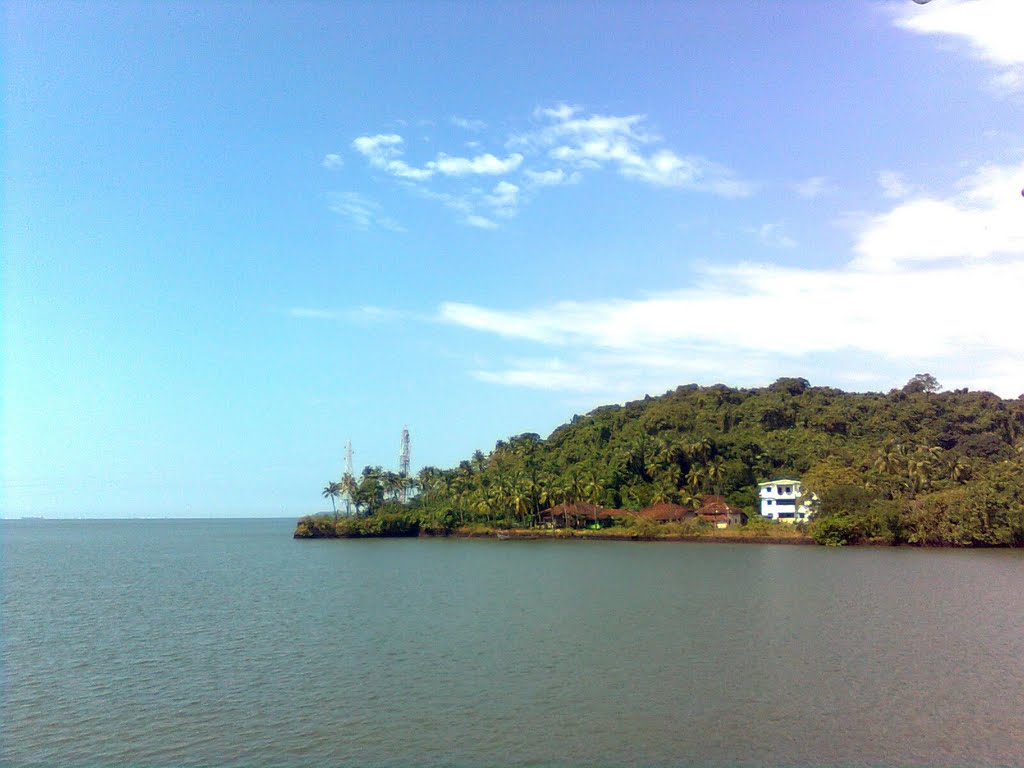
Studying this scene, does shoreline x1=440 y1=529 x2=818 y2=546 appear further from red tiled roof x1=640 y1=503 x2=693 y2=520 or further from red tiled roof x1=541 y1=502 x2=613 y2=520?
red tiled roof x1=640 y1=503 x2=693 y2=520

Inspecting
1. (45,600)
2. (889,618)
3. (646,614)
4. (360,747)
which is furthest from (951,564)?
(45,600)

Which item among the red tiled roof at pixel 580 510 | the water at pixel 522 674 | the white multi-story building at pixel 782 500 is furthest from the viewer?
the red tiled roof at pixel 580 510

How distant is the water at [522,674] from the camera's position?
1382 centimetres

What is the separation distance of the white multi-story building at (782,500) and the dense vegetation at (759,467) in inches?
70.6

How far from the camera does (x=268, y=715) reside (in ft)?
51.4

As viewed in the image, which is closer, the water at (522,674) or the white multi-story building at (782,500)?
the water at (522,674)

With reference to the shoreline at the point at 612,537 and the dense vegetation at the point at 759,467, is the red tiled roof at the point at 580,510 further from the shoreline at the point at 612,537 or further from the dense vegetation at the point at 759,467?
the shoreline at the point at 612,537

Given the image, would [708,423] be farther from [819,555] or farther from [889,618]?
[889,618]

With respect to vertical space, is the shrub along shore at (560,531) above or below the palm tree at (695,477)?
below

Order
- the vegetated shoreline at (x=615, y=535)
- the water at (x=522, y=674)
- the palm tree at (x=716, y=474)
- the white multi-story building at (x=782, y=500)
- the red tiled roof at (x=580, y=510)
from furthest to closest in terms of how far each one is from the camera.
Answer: the palm tree at (x=716, y=474) → the red tiled roof at (x=580, y=510) → the white multi-story building at (x=782, y=500) → the vegetated shoreline at (x=615, y=535) → the water at (x=522, y=674)

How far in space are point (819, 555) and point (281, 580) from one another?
115ft

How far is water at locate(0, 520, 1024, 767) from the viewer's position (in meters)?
13.8

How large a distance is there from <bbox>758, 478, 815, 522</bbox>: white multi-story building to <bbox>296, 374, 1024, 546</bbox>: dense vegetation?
5.89 feet

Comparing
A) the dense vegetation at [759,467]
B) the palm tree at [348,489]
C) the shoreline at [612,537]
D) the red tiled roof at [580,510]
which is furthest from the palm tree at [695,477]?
the palm tree at [348,489]
